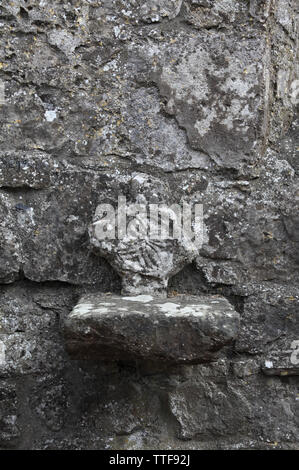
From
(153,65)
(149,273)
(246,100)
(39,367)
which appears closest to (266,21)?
(246,100)

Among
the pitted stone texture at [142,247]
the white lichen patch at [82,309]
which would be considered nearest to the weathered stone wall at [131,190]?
the pitted stone texture at [142,247]

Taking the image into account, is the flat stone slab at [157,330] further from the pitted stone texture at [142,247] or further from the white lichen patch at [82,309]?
the pitted stone texture at [142,247]

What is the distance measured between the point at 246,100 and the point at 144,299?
2.25ft

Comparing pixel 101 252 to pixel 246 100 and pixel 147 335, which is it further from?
pixel 246 100

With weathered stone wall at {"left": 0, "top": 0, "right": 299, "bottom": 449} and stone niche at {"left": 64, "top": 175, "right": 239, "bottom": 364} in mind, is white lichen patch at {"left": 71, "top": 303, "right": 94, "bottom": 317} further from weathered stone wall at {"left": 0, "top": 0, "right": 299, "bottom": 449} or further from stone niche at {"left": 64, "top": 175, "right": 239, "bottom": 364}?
weathered stone wall at {"left": 0, "top": 0, "right": 299, "bottom": 449}

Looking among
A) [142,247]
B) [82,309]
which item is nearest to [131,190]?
[142,247]

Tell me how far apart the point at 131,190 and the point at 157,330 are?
1.61ft

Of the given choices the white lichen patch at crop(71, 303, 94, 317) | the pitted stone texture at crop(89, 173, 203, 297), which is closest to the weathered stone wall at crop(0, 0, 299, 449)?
the pitted stone texture at crop(89, 173, 203, 297)

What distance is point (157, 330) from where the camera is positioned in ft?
5.04

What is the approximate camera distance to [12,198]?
183 cm

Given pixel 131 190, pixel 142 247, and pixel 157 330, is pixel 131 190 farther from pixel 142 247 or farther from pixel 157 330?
pixel 157 330

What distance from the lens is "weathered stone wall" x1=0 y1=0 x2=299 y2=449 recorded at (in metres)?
1.82

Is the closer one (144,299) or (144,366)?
(144,299)
